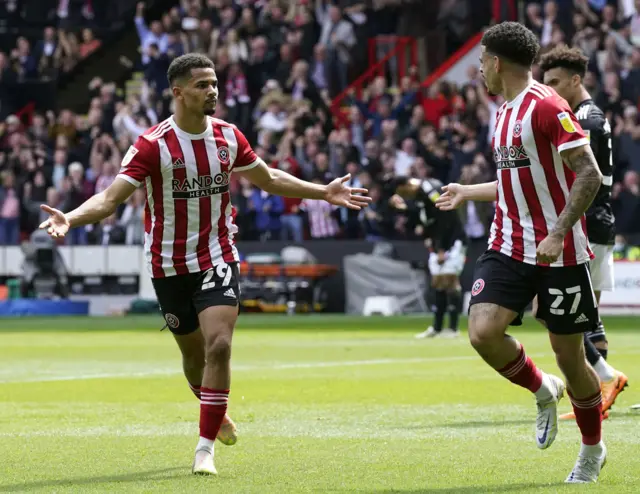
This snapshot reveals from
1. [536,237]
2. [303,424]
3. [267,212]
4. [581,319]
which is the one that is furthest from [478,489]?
[267,212]

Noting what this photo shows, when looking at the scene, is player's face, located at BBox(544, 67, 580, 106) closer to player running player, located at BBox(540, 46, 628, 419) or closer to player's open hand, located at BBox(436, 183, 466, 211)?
player running player, located at BBox(540, 46, 628, 419)

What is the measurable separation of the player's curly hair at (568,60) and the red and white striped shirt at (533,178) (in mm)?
2204

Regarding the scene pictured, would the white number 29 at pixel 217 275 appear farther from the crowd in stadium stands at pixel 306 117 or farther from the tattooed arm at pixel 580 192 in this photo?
the crowd in stadium stands at pixel 306 117

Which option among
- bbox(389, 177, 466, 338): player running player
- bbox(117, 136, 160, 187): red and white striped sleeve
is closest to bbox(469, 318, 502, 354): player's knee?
bbox(117, 136, 160, 187): red and white striped sleeve

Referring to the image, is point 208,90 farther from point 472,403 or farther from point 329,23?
point 329,23

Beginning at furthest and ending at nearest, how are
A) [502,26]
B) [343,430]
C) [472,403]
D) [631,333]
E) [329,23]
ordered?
1. [329,23]
2. [631,333]
3. [472,403]
4. [343,430]
5. [502,26]

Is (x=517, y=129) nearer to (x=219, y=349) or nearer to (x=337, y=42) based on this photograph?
(x=219, y=349)

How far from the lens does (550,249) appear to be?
6477 mm

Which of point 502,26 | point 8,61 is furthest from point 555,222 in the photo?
point 8,61

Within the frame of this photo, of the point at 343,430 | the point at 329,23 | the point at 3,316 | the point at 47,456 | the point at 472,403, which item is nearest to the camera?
the point at 47,456

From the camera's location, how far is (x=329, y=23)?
3083 centimetres

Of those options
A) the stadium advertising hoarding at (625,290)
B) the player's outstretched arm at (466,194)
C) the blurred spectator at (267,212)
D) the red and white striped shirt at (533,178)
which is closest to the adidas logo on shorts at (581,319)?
the red and white striped shirt at (533,178)

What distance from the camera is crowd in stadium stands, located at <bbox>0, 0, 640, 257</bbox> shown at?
26469mm

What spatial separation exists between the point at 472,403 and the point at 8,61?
25.9 metres
